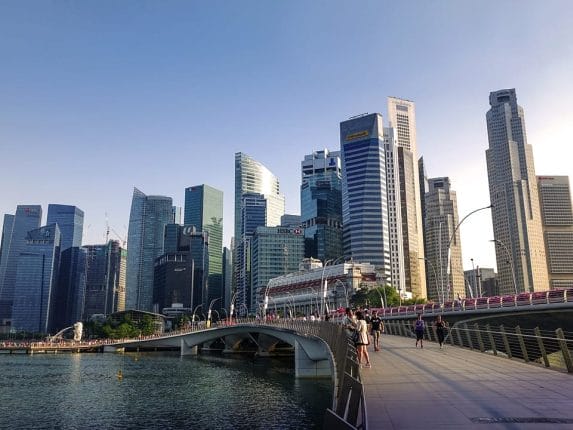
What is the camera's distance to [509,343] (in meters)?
29.8

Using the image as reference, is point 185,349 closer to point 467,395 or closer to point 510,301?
point 510,301

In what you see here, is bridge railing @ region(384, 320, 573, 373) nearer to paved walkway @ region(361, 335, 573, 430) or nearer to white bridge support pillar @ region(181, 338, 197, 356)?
paved walkway @ region(361, 335, 573, 430)

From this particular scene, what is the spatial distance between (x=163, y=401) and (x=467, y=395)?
33797 mm

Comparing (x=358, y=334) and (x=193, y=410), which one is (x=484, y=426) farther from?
(x=193, y=410)

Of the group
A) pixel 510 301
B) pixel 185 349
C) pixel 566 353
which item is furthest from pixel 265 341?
pixel 566 353

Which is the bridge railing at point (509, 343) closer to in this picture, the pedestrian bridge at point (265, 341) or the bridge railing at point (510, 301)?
the bridge railing at point (510, 301)

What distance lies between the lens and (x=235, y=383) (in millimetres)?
54844

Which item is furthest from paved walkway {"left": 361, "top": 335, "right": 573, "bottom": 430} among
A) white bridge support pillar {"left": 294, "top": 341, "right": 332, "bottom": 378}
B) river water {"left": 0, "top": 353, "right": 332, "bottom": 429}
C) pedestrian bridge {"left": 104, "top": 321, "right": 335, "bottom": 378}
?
white bridge support pillar {"left": 294, "top": 341, "right": 332, "bottom": 378}

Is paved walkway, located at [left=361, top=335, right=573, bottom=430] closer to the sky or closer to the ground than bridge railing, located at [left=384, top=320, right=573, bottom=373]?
closer to the ground

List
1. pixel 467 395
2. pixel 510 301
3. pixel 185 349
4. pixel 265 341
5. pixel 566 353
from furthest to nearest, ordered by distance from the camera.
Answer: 1. pixel 185 349
2. pixel 265 341
3. pixel 510 301
4. pixel 566 353
5. pixel 467 395

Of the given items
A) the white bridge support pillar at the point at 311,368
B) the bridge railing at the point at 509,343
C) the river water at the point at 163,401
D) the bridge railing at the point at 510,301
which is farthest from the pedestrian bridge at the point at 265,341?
the bridge railing at the point at 510,301

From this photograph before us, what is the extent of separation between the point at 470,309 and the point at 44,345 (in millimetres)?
119135

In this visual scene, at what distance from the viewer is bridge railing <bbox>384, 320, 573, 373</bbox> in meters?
18.0

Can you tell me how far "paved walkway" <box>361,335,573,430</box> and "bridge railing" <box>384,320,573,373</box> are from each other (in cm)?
81
